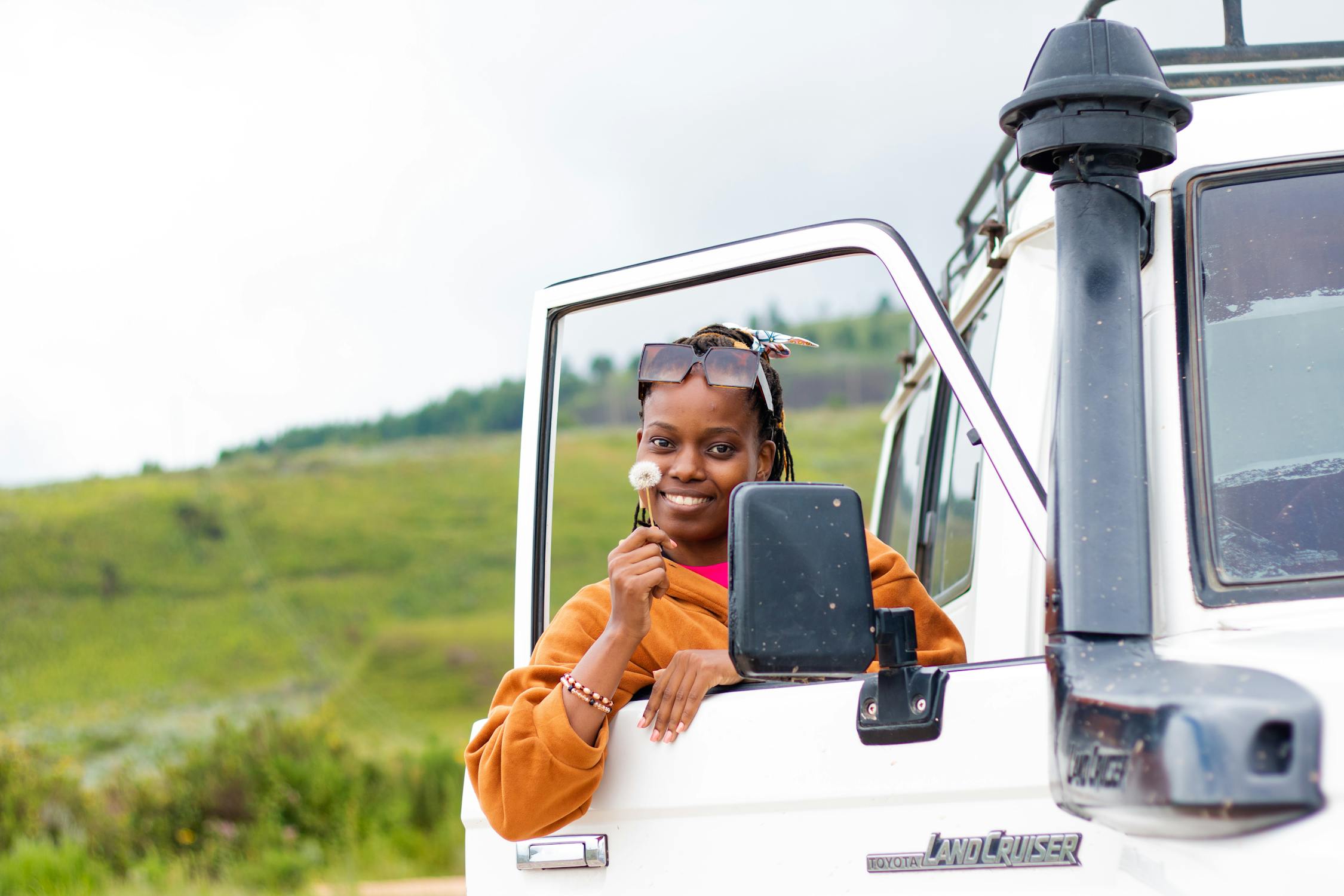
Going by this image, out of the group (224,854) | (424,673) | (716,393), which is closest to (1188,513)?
(716,393)

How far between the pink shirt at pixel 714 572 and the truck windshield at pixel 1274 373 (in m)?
0.95

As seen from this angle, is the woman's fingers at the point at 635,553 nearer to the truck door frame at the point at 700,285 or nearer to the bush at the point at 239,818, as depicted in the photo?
the truck door frame at the point at 700,285

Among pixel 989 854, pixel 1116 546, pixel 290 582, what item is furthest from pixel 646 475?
pixel 290 582

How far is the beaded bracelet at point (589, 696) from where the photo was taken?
7.20 feet

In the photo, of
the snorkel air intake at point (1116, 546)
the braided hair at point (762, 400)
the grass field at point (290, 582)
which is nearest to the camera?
the snorkel air intake at point (1116, 546)

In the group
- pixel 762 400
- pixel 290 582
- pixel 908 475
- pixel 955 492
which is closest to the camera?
pixel 762 400

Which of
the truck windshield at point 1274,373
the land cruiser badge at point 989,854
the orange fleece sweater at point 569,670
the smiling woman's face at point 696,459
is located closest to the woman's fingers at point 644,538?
the orange fleece sweater at point 569,670

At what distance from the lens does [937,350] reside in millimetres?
2174

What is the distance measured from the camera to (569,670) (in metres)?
2.33

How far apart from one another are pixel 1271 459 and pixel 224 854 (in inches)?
459

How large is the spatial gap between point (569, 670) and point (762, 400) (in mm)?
706

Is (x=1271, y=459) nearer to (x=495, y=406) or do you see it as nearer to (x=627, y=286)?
(x=627, y=286)

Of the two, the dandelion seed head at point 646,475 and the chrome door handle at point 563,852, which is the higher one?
the dandelion seed head at point 646,475

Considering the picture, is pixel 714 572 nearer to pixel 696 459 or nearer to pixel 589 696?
pixel 696 459
